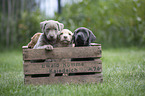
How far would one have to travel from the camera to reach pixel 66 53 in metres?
3.47

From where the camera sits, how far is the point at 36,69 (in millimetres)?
3414

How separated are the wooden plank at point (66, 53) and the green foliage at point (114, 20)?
5.45 meters

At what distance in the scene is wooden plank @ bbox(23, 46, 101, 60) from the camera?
3.41m

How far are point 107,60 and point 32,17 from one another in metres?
5.14

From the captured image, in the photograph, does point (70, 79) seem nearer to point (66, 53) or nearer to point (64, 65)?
point (64, 65)

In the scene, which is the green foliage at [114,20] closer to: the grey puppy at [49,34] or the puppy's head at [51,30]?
the grey puppy at [49,34]

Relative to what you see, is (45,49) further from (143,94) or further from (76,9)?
(76,9)

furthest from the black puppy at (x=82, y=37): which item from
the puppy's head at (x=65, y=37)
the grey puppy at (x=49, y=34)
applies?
the grey puppy at (x=49, y=34)

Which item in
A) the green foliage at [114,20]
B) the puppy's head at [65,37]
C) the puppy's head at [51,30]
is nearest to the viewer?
the puppy's head at [51,30]

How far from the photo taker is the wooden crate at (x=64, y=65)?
11.2 feet

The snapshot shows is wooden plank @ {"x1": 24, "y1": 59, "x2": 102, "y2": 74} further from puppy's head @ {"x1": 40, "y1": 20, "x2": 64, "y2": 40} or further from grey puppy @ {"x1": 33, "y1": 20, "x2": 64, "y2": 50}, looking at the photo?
puppy's head @ {"x1": 40, "y1": 20, "x2": 64, "y2": 40}

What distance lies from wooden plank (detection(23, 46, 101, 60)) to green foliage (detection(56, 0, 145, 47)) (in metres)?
5.45

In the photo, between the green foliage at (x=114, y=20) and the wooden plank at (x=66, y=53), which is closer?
the wooden plank at (x=66, y=53)

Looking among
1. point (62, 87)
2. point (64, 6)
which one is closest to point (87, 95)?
point (62, 87)
